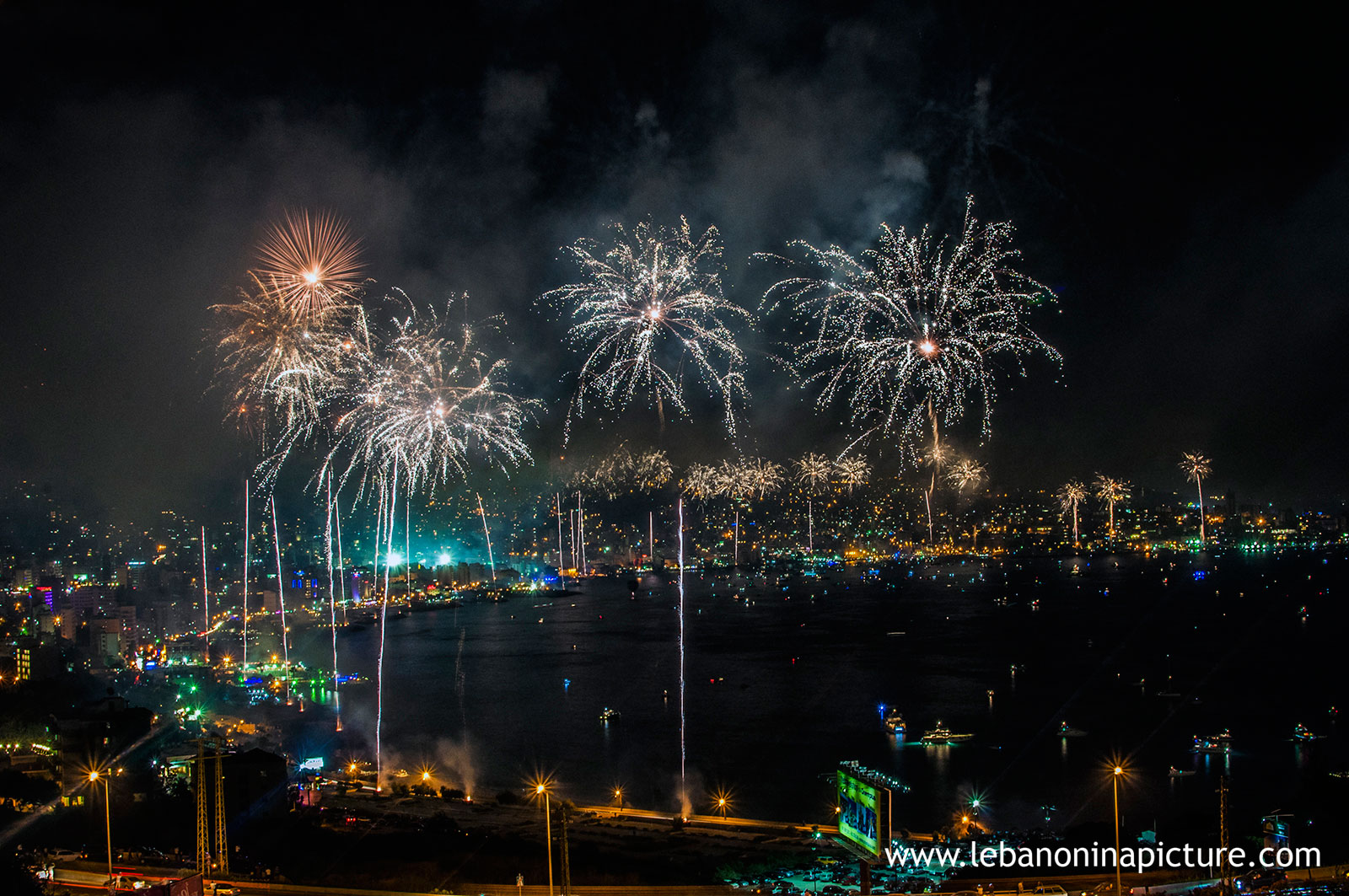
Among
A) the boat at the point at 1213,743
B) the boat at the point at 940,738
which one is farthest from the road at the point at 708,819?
the boat at the point at 1213,743

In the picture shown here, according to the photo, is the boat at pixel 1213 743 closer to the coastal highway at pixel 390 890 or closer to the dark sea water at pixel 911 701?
A: the dark sea water at pixel 911 701

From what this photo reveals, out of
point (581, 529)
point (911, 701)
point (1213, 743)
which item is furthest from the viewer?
point (581, 529)

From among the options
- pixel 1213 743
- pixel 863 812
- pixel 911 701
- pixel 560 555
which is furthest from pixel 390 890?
pixel 560 555

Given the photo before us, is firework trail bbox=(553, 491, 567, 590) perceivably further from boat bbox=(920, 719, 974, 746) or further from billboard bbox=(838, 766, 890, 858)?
billboard bbox=(838, 766, 890, 858)

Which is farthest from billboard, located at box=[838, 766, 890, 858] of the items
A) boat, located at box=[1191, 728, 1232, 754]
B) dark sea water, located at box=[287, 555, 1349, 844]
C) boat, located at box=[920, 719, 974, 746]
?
boat, located at box=[1191, 728, 1232, 754]

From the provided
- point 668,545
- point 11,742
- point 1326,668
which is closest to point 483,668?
point 11,742

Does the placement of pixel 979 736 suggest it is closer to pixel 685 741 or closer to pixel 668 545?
pixel 685 741

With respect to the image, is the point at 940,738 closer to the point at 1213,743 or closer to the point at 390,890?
the point at 1213,743
